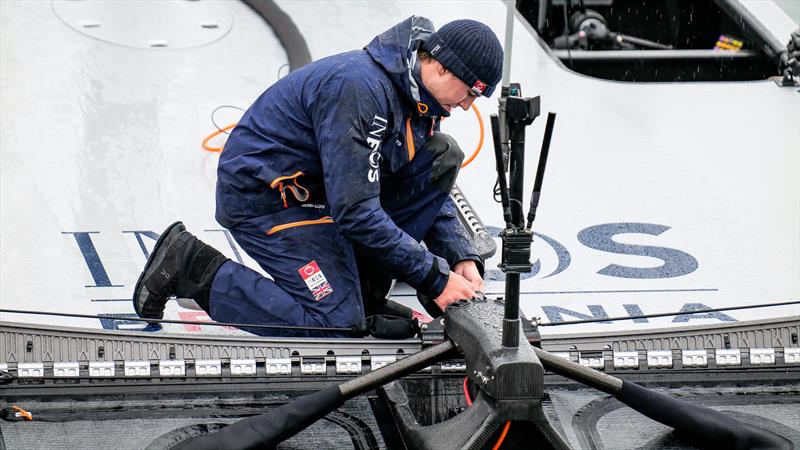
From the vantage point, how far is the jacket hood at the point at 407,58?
3021 mm

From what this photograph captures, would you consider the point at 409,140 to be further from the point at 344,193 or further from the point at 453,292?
the point at 453,292

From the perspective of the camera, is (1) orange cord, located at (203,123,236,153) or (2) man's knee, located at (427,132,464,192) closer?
(2) man's knee, located at (427,132,464,192)

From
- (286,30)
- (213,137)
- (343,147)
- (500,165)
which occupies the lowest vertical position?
(500,165)

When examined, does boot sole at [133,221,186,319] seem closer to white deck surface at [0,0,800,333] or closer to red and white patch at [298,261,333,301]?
white deck surface at [0,0,800,333]

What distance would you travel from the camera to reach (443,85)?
118 inches

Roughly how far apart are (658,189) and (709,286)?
0.77m

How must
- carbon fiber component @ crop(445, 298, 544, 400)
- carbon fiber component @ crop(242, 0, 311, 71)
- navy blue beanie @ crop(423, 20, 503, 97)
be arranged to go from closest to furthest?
carbon fiber component @ crop(445, 298, 544, 400)
navy blue beanie @ crop(423, 20, 503, 97)
carbon fiber component @ crop(242, 0, 311, 71)

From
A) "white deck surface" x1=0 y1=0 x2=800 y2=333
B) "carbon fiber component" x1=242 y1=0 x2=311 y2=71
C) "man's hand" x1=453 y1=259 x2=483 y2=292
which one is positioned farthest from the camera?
"carbon fiber component" x1=242 y1=0 x2=311 y2=71

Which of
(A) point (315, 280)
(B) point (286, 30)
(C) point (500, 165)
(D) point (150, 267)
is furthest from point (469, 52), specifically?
(B) point (286, 30)

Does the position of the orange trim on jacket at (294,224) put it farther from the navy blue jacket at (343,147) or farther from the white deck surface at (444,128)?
the white deck surface at (444,128)

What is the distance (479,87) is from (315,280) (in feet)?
2.39

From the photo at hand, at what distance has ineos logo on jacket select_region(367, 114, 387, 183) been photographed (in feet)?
9.78

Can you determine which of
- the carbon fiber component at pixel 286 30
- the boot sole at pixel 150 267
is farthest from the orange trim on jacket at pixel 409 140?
the carbon fiber component at pixel 286 30

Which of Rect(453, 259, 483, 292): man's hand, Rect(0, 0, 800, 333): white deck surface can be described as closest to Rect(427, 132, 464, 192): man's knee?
Rect(453, 259, 483, 292): man's hand
